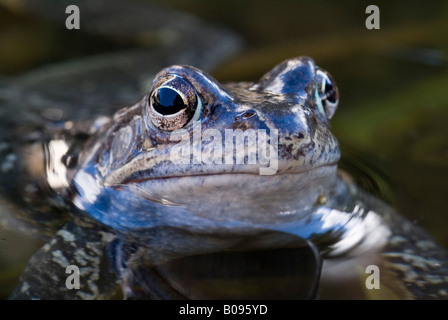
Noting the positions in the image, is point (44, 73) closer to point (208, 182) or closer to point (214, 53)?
point (214, 53)

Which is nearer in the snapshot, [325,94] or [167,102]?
[167,102]

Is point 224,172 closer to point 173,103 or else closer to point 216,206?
point 216,206

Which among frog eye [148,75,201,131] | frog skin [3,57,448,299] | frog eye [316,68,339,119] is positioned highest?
frog eye [316,68,339,119]

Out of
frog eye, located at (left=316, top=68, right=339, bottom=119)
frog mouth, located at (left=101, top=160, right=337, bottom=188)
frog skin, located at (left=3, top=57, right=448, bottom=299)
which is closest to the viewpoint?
frog mouth, located at (left=101, top=160, right=337, bottom=188)

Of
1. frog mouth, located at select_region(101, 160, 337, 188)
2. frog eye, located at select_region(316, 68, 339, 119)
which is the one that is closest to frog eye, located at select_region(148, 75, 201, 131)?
frog mouth, located at select_region(101, 160, 337, 188)

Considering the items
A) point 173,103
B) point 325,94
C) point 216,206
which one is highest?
point 325,94

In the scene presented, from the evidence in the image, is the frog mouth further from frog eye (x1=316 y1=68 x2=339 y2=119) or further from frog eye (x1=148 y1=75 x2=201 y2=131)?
frog eye (x1=316 y1=68 x2=339 y2=119)

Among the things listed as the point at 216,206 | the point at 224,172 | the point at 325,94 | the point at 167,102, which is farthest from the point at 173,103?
the point at 325,94

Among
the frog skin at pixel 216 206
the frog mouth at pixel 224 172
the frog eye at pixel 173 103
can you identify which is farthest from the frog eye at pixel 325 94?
the frog eye at pixel 173 103
